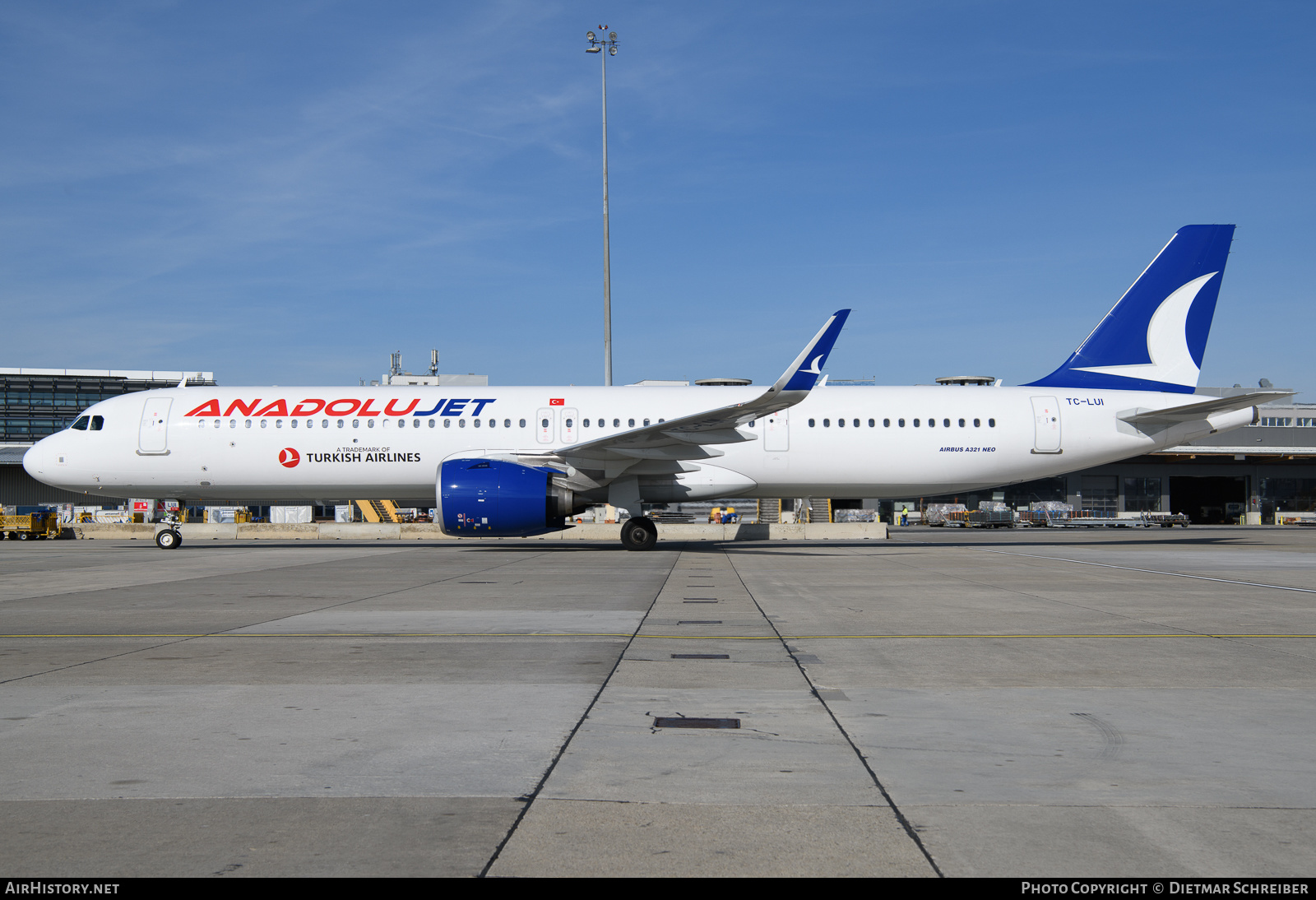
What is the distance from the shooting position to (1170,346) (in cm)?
2336

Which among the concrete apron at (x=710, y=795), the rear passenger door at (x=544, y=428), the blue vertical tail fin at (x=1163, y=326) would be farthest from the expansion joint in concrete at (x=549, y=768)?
the blue vertical tail fin at (x=1163, y=326)

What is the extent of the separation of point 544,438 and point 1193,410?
48.9 feet

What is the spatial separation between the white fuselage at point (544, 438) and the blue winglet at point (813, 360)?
136 inches

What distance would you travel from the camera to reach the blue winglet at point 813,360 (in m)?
17.9

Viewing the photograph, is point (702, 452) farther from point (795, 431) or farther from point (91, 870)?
point (91, 870)

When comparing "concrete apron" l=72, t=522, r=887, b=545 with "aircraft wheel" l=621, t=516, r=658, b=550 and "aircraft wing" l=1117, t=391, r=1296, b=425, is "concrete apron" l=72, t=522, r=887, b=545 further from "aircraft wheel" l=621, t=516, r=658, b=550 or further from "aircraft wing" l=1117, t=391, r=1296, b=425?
"aircraft wing" l=1117, t=391, r=1296, b=425

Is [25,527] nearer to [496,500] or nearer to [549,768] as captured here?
[496,500]

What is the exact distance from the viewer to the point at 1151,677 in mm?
6402

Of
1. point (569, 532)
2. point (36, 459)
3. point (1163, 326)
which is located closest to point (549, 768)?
point (36, 459)

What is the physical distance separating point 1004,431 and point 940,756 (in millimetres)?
19414

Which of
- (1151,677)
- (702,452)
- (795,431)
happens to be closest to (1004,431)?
(795,431)

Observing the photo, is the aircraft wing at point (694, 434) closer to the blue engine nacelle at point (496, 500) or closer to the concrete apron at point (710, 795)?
the blue engine nacelle at point (496, 500)

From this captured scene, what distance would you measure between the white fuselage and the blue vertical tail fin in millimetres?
821

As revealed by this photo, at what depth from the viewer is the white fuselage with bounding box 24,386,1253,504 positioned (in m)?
21.7
